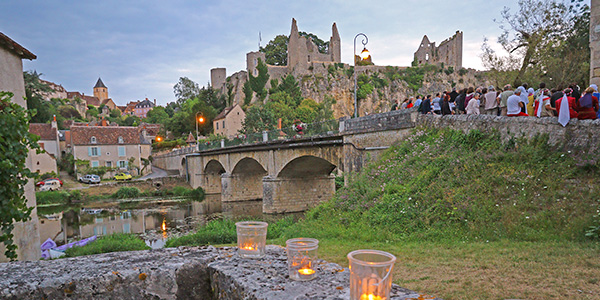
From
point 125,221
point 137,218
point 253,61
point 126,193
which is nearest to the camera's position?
point 125,221

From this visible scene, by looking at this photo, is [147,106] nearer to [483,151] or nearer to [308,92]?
[308,92]

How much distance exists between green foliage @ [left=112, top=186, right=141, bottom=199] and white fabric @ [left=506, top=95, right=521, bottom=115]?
1312 inches

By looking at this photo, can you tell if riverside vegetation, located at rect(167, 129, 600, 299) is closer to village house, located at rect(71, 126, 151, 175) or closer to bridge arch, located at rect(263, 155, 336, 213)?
bridge arch, located at rect(263, 155, 336, 213)

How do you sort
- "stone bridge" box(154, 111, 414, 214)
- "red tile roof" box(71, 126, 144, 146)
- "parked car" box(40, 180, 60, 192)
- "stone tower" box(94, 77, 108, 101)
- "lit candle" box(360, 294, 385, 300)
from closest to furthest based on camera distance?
"lit candle" box(360, 294, 385, 300) < "stone bridge" box(154, 111, 414, 214) < "parked car" box(40, 180, 60, 192) < "red tile roof" box(71, 126, 144, 146) < "stone tower" box(94, 77, 108, 101)

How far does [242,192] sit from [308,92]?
120ft

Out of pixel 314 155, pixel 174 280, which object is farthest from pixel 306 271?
pixel 314 155

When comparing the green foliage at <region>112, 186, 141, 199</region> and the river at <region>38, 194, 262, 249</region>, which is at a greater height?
A: the green foliage at <region>112, 186, 141, 199</region>

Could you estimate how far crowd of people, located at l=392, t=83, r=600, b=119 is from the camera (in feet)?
29.5

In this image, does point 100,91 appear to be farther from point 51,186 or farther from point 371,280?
point 371,280

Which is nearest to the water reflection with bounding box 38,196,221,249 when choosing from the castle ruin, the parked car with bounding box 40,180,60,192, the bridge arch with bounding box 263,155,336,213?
the parked car with bounding box 40,180,60,192

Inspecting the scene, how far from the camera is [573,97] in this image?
9289 mm

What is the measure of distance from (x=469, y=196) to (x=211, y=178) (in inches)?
1302

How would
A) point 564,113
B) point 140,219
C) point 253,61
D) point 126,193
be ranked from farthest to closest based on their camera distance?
point 253,61 → point 126,193 → point 140,219 → point 564,113

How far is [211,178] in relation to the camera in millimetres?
38656
